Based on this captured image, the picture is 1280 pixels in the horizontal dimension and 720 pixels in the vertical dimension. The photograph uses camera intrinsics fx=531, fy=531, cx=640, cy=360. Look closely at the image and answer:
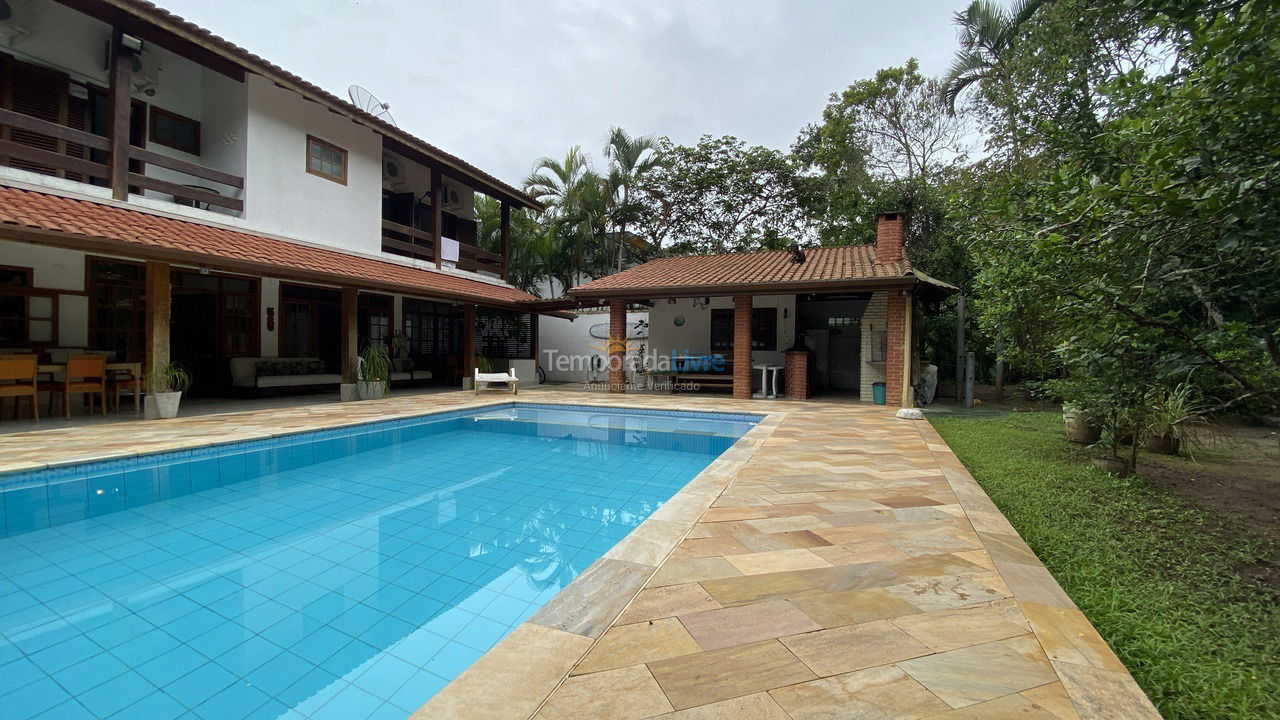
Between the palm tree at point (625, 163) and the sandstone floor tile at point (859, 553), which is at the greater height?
the palm tree at point (625, 163)

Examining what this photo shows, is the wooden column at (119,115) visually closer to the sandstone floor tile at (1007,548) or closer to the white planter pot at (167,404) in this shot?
the white planter pot at (167,404)

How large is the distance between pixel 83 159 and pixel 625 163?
1462 cm

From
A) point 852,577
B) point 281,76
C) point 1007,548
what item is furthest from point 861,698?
point 281,76

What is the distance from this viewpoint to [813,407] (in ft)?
35.1

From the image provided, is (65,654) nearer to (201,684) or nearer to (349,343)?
(201,684)

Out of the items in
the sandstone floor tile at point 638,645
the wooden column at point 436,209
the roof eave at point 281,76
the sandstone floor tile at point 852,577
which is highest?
the roof eave at point 281,76

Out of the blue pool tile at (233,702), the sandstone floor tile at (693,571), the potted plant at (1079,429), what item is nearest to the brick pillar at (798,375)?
the potted plant at (1079,429)

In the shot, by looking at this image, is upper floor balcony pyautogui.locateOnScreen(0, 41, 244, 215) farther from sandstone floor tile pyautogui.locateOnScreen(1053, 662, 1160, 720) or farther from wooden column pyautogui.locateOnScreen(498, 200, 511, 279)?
sandstone floor tile pyautogui.locateOnScreen(1053, 662, 1160, 720)

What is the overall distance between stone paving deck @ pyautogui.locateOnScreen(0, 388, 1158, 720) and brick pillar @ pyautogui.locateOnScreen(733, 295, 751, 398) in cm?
804

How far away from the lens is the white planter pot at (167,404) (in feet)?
26.0

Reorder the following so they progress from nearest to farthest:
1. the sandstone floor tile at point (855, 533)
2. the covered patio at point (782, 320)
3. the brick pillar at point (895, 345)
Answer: the sandstone floor tile at point (855, 533) → the brick pillar at point (895, 345) → the covered patio at point (782, 320)

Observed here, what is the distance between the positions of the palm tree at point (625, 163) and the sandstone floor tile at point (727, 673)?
64.0 ft

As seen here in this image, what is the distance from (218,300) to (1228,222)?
14849 millimetres

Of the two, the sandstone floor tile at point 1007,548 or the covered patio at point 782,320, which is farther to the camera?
the covered patio at point 782,320
